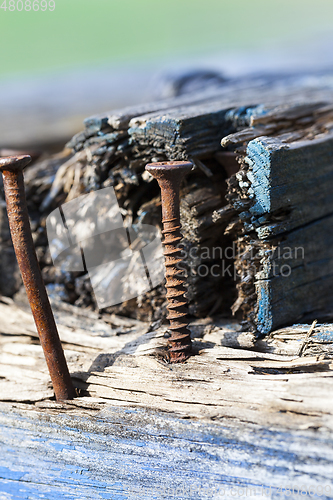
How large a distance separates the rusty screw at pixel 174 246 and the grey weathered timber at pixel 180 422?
0.38 feet

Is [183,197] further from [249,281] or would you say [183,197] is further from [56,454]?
[56,454]

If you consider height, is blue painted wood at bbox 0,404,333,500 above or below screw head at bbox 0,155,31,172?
below

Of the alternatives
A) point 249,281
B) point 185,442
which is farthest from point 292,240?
point 185,442

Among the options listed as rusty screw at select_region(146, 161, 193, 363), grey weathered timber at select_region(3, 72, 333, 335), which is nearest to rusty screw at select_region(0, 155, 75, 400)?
rusty screw at select_region(146, 161, 193, 363)

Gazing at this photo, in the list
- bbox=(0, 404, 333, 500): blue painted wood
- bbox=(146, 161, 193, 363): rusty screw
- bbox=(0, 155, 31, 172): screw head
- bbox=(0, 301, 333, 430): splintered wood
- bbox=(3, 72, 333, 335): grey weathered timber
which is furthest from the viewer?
bbox=(3, 72, 333, 335): grey weathered timber

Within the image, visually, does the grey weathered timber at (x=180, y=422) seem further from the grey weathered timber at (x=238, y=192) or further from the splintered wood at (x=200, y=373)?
the grey weathered timber at (x=238, y=192)

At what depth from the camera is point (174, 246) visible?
6.80 ft

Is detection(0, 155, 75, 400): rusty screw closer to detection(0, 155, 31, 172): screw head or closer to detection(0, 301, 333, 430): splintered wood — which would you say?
detection(0, 155, 31, 172): screw head

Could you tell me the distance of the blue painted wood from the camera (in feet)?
5.02

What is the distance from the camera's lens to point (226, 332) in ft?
7.72

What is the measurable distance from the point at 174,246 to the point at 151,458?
0.98m

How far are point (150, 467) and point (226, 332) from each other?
0.88 meters

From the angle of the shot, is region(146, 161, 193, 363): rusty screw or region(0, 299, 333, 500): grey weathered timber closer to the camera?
region(0, 299, 333, 500): grey weathered timber

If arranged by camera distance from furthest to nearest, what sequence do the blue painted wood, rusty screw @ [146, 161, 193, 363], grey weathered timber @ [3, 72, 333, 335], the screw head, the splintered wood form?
1. grey weathered timber @ [3, 72, 333, 335]
2. rusty screw @ [146, 161, 193, 363]
3. the screw head
4. the splintered wood
5. the blue painted wood
